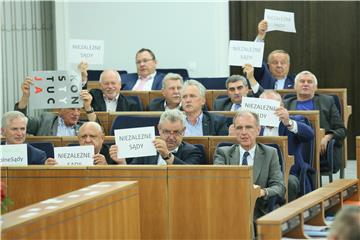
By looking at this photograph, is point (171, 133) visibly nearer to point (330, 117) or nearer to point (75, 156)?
point (75, 156)

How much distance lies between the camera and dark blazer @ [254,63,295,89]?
11102mm

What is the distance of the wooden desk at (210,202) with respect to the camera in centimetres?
678

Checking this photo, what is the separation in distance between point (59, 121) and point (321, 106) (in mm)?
2727

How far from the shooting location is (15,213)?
5.45 metres

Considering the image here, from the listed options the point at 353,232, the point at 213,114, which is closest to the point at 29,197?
the point at 213,114

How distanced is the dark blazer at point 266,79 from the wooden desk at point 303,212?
3865mm

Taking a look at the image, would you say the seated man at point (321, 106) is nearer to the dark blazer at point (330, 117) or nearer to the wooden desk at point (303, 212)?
the dark blazer at point (330, 117)

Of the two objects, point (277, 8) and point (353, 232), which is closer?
point (353, 232)

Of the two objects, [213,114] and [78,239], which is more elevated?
[213,114]

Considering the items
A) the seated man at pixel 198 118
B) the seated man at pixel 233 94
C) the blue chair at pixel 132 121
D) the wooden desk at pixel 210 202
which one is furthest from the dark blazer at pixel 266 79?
the wooden desk at pixel 210 202

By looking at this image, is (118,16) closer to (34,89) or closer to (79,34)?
(79,34)

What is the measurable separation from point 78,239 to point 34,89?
3897mm

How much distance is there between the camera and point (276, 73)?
36.7 ft

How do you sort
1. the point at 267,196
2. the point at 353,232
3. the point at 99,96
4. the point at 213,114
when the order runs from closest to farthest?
the point at 353,232, the point at 267,196, the point at 213,114, the point at 99,96
